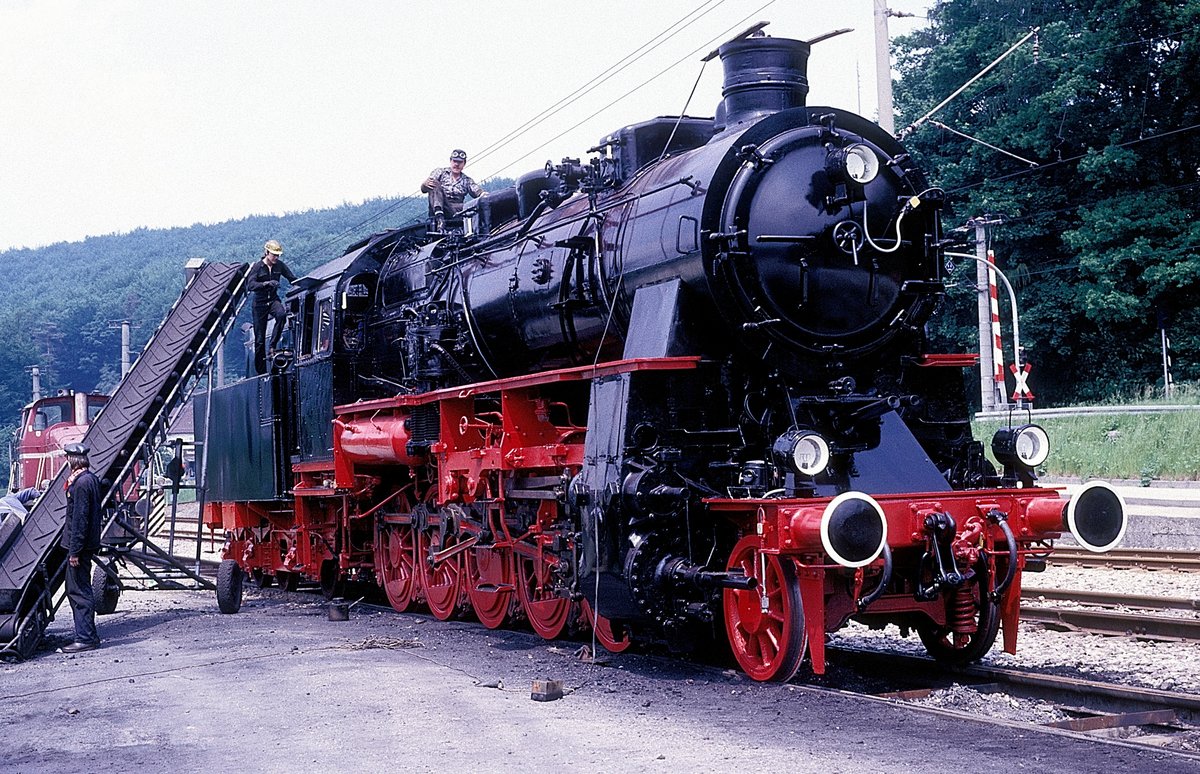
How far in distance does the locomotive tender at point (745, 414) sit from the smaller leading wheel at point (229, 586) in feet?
12.7

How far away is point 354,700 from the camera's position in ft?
24.8

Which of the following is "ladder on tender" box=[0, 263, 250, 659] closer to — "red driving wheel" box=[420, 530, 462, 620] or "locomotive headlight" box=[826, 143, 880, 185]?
"red driving wheel" box=[420, 530, 462, 620]

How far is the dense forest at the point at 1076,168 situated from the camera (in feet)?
103

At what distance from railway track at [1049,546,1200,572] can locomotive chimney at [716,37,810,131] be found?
24.2 feet

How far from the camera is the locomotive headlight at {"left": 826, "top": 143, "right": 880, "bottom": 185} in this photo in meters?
8.04

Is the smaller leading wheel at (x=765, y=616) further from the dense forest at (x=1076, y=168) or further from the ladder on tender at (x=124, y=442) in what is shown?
the dense forest at (x=1076, y=168)

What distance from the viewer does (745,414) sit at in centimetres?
820

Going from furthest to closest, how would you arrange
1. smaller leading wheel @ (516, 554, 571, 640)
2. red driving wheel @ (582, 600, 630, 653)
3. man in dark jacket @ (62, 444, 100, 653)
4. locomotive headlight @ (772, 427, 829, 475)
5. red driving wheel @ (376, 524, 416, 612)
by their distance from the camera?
1. red driving wheel @ (376, 524, 416, 612)
2. man in dark jacket @ (62, 444, 100, 653)
3. smaller leading wheel @ (516, 554, 571, 640)
4. red driving wheel @ (582, 600, 630, 653)
5. locomotive headlight @ (772, 427, 829, 475)

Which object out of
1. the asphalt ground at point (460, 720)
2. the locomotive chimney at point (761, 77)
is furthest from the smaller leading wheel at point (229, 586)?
the locomotive chimney at point (761, 77)

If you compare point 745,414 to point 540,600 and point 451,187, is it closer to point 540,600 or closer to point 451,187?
point 540,600

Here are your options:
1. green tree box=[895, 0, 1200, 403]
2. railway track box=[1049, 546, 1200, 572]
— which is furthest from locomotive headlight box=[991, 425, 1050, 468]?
green tree box=[895, 0, 1200, 403]

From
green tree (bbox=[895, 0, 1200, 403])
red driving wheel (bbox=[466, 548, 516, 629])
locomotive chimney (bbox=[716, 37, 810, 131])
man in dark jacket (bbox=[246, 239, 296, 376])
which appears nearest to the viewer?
locomotive chimney (bbox=[716, 37, 810, 131])

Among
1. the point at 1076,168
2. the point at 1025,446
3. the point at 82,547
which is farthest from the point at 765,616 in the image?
the point at 1076,168

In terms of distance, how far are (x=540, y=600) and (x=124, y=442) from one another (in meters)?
4.97
